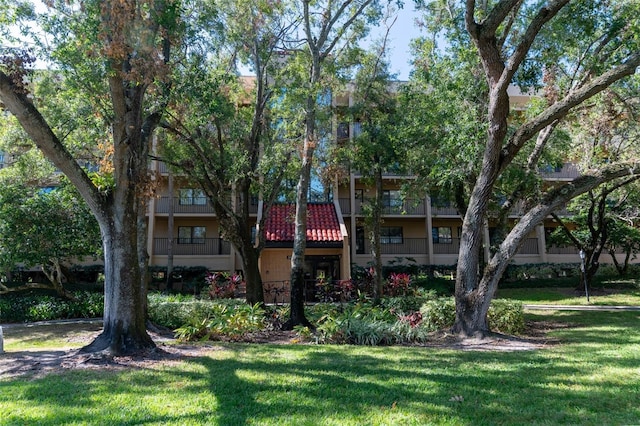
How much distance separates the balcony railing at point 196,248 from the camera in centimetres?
2625

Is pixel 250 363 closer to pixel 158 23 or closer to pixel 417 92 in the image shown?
pixel 158 23

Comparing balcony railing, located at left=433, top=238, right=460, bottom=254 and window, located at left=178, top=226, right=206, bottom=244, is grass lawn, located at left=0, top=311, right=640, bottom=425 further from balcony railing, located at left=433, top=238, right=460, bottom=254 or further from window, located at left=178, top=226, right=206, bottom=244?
balcony railing, located at left=433, top=238, right=460, bottom=254

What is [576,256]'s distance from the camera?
94.9ft

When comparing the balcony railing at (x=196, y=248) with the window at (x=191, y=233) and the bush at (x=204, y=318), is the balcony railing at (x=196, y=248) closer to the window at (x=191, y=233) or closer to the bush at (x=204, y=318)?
the window at (x=191, y=233)

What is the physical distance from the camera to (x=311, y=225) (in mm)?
20656

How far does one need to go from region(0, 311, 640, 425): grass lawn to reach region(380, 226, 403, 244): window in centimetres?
2013

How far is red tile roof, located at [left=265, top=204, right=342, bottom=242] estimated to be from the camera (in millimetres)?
19578

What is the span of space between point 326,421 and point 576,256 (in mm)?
29188

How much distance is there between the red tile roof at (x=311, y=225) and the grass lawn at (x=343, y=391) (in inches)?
451

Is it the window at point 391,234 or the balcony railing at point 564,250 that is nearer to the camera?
the window at point 391,234

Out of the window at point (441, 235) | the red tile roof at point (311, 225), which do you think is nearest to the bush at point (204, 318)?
the red tile roof at point (311, 225)

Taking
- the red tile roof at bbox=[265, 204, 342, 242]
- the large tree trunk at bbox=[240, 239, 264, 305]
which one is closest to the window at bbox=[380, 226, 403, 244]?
the red tile roof at bbox=[265, 204, 342, 242]

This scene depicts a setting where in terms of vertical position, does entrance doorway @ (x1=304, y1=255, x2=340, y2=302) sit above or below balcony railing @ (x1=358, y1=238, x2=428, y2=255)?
below

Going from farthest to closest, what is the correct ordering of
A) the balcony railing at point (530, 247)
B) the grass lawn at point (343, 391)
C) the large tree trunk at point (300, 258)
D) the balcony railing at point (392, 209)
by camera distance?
the balcony railing at point (530, 247) → the balcony railing at point (392, 209) → the large tree trunk at point (300, 258) → the grass lawn at point (343, 391)
